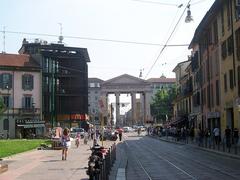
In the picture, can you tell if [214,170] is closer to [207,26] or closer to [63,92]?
[207,26]

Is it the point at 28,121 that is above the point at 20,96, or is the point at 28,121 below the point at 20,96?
below

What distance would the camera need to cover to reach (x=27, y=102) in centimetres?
9256

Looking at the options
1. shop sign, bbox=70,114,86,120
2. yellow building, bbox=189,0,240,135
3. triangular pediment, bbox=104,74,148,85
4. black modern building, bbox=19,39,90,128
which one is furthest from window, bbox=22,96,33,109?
triangular pediment, bbox=104,74,148,85

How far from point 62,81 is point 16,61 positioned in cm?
1479

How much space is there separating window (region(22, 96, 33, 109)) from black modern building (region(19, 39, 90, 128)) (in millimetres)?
4652

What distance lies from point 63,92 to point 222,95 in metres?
57.5

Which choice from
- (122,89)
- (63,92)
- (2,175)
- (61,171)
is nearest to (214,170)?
(61,171)

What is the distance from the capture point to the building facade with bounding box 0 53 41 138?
8800 centimetres

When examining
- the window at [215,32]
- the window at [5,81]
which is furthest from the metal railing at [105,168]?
the window at [5,81]

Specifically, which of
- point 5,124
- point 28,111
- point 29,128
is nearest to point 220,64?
point 29,128

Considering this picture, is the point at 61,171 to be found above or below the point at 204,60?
below

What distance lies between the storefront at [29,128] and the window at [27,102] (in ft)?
10.8

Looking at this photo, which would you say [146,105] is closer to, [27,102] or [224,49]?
[27,102]

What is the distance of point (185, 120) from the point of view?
88562 millimetres
